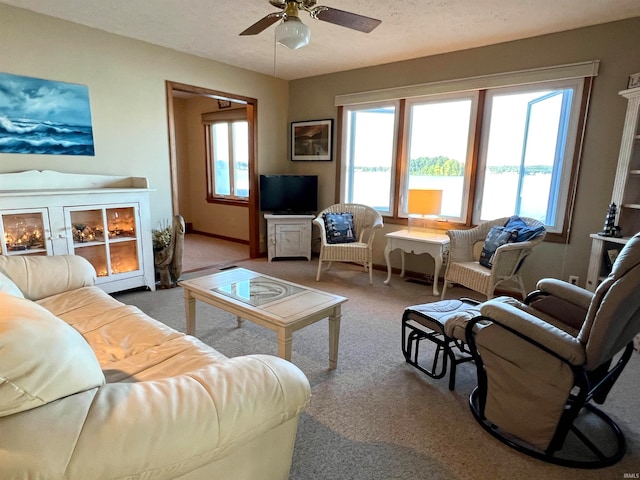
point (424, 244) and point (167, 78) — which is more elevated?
point (167, 78)

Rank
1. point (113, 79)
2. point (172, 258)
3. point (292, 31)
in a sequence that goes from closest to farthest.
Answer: point (292, 31)
point (113, 79)
point (172, 258)

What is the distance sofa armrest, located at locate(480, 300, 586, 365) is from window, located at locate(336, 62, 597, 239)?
235 centimetres

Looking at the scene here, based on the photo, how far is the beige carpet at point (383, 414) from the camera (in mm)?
1544

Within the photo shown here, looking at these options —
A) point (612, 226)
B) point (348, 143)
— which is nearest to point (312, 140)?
point (348, 143)

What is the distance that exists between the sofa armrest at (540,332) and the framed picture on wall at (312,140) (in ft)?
12.0

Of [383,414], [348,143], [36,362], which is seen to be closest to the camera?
[36,362]

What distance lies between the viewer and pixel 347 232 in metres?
4.31

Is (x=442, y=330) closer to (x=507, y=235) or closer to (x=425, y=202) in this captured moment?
(x=507, y=235)

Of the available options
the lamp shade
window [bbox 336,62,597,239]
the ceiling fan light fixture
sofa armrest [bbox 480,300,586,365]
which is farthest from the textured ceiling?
sofa armrest [bbox 480,300,586,365]

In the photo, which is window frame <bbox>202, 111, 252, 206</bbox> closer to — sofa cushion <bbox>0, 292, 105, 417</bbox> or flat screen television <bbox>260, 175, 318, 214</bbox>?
flat screen television <bbox>260, 175, 318, 214</bbox>

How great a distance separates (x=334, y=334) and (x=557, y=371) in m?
1.18

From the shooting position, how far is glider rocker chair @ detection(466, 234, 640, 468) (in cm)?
140

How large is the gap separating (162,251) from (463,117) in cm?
354

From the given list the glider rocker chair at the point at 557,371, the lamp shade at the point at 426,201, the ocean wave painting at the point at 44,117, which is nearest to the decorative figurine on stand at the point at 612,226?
the glider rocker chair at the point at 557,371
